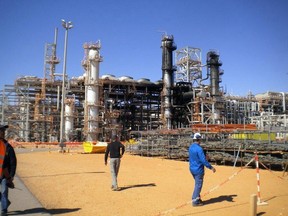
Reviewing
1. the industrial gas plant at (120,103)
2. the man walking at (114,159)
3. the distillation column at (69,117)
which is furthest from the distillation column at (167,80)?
the man walking at (114,159)

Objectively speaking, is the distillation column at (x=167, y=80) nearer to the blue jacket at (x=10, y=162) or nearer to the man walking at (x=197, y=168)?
the man walking at (x=197, y=168)

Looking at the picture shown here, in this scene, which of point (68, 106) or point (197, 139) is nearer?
point (197, 139)

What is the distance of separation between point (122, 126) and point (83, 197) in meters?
43.1

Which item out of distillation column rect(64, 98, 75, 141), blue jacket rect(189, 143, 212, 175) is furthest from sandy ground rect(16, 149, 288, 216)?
distillation column rect(64, 98, 75, 141)

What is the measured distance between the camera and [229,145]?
19578 millimetres

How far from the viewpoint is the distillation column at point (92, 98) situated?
4425 centimetres

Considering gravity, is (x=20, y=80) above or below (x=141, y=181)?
above

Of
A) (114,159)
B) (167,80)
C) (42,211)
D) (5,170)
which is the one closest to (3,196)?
(5,170)

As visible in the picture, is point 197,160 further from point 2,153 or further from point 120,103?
point 120,103

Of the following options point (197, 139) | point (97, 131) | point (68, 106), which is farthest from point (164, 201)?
point (68, 106)

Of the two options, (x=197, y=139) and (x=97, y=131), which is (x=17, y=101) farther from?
(x=197, y=139)

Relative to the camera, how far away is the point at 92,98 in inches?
1754

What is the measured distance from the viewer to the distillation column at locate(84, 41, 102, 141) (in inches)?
1742

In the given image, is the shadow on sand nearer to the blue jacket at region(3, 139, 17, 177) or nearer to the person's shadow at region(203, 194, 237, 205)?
the blue jacket at region(3, 139, 17, 177)
